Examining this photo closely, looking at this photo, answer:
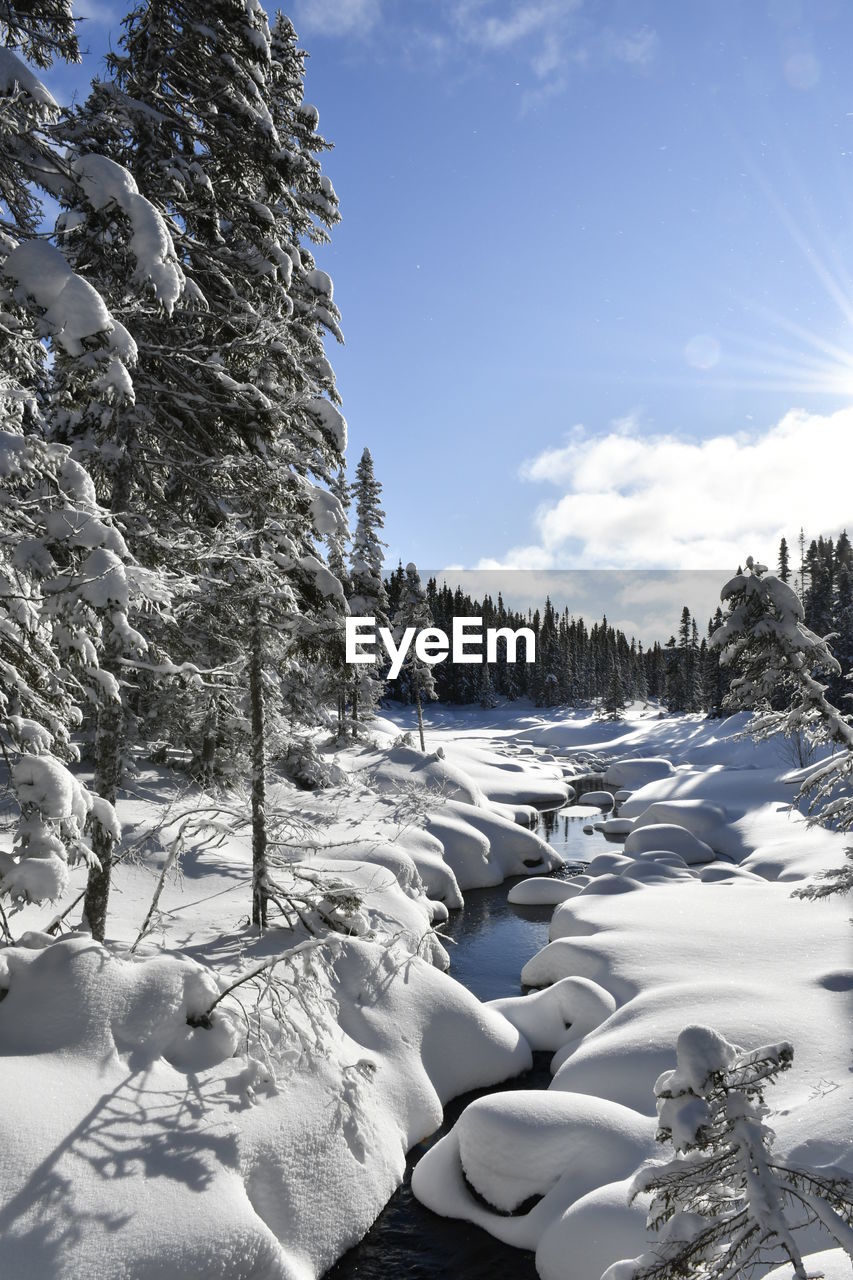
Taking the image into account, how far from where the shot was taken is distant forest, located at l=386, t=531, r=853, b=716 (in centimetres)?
6350

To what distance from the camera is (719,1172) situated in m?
3.25

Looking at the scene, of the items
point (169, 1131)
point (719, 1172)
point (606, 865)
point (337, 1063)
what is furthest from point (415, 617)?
point (719, 1172)

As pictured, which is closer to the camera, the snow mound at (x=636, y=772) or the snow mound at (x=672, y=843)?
the snow mound at (x=672, y=843)

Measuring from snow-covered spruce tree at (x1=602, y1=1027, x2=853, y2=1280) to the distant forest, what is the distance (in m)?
59.6

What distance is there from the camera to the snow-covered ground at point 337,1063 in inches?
→ 245

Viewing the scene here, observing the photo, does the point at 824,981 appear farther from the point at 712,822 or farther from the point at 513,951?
the point at 712,822

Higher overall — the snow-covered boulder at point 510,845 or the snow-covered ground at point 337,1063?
the snow-covered ground at point 337,1063

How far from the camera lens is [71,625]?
19.3ft

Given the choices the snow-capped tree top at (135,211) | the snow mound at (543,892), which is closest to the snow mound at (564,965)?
the snow mound at (543,892)

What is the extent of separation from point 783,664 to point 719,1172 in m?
8.40

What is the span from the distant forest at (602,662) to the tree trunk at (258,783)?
50184mm

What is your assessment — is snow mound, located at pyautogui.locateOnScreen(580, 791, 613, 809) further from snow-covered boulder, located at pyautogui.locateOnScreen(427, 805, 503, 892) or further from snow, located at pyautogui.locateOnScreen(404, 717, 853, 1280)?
snow, located at pyautogui.locateOnScreen(404, 717, 853, 1280)

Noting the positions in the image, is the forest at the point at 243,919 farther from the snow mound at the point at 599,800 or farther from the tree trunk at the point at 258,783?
the snow mound at the point at 599,800

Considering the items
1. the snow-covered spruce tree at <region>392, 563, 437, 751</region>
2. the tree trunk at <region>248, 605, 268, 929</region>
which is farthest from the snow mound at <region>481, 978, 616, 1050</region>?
the snow-covered spruce tree at <region>392, 563, 437, 751</region>
